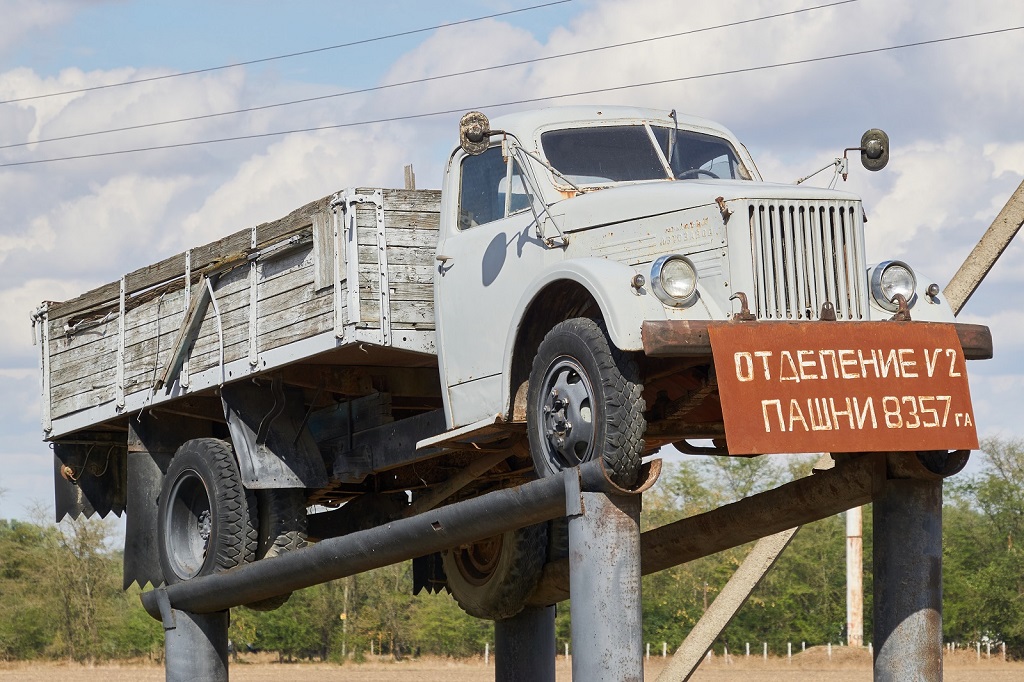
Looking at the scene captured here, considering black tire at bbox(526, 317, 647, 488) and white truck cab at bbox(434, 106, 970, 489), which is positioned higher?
white truck cab at bbox(434, 106, 970, 489)

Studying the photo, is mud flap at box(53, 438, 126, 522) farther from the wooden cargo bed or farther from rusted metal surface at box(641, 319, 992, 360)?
rusted metal surface at box(641, 319, 992, 360)

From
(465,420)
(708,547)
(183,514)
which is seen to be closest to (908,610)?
(708,547)

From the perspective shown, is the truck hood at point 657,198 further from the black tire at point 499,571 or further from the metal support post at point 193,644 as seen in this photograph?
the metal support post at point 193,644

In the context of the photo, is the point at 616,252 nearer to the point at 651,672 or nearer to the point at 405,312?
the point at 405,312

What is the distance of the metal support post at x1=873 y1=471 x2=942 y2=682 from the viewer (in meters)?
8.12

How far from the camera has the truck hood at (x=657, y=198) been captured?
24.4ft

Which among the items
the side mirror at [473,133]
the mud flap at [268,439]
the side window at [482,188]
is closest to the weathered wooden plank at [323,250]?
the side window at [482,188]

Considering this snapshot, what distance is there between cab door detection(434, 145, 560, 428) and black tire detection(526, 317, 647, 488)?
0.55m

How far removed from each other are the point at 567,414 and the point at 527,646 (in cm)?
459

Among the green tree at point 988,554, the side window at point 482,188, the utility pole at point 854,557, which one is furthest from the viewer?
the green tree at point 988,554

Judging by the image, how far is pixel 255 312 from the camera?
401 inches

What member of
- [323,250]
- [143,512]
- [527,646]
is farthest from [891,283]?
[143,512]

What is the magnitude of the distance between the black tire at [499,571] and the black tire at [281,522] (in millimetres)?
1327

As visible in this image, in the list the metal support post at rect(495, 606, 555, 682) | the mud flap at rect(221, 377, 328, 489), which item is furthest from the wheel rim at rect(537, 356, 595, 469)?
the metal support post at rect(495, 606, 555, 682)
